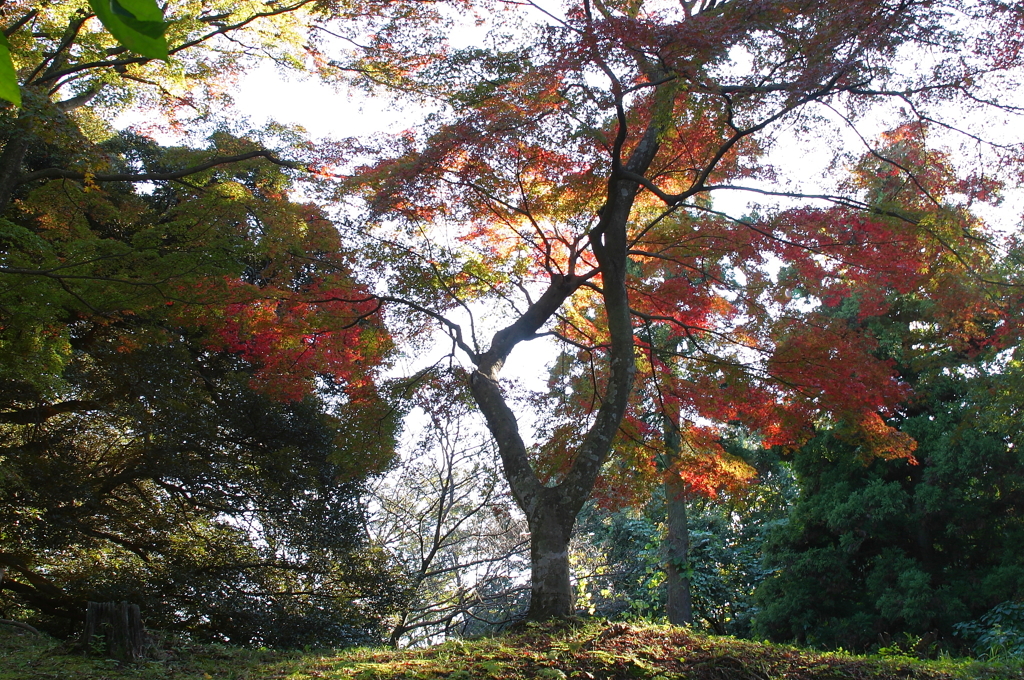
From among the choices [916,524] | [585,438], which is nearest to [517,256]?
[585,438]

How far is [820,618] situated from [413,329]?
23.8 ft

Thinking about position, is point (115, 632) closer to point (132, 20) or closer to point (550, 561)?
point (550, 561)

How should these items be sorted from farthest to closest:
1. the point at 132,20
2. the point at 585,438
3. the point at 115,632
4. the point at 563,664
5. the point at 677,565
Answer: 1. the point at 677,565
2. the point at 585,438
3. the point at 115,632
4. the point at 563,664
5. the point at 132,20

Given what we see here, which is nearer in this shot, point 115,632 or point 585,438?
point 115,632

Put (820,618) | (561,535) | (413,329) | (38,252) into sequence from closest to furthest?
1. (561,535)
2. (38,252)
3. (413,329)
4. (820,618)

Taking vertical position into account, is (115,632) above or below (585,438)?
below

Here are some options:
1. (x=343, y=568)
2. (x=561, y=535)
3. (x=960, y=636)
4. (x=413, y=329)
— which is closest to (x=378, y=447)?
(x=413, y=329)

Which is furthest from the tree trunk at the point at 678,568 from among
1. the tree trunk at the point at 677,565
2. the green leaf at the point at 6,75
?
the green leaf at the point at 6,75

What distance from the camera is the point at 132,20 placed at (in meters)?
0.48

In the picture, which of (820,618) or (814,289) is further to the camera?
(820,618)

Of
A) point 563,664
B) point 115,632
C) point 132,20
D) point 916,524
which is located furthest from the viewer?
point 916,524

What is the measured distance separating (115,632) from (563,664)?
11.3 feet

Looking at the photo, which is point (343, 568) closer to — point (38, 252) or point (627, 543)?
point (38, 252)

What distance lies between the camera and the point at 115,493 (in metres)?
8.37
